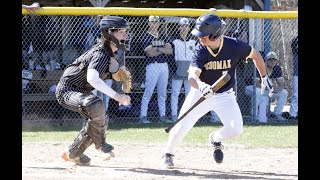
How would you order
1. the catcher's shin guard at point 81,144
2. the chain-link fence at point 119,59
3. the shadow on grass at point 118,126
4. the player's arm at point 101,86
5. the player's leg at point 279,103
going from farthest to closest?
the player's leg at point 279,103
the chain-link fence at point 119,59
the shadow on grass at point 118,126
the catcher's shin guard at point 81,144
the player's arm at point 101,86

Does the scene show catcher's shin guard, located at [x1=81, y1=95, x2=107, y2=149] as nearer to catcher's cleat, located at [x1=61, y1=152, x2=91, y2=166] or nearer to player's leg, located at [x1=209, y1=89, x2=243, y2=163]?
catcher's cleat, located at [x1=61, y1=152, x2=91, y2=166]

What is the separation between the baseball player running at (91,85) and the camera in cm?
744

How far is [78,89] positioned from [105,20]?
0.81m

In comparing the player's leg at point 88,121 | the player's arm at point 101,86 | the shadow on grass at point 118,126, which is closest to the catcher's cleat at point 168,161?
the player's leg at point 88,121

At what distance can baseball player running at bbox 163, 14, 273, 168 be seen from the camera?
7.56 m

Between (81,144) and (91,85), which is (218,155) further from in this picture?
(91,85)

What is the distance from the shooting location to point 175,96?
12562 mm

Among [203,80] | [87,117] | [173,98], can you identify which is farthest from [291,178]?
[173,98]

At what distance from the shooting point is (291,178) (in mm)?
7219

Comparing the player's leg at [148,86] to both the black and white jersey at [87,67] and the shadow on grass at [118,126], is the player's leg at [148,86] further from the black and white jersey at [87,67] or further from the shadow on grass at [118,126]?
the black and white jersey at [87,67]

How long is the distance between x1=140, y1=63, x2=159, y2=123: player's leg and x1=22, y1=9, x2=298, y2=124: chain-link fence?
0.06 feet

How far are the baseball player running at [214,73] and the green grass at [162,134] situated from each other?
6.99ft

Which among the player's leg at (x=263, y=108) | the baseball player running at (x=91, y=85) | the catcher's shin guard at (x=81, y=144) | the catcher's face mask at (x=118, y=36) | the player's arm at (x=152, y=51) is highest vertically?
the catcher's face mask at (x=118, y=36)

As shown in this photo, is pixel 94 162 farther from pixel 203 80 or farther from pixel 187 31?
pixel 187 31
